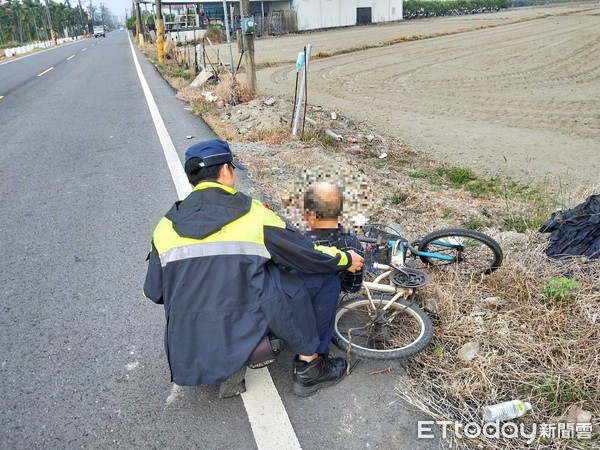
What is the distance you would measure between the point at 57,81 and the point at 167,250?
16023 millimetres

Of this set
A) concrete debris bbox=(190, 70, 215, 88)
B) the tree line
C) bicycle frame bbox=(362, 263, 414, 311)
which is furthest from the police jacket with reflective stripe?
the tree line

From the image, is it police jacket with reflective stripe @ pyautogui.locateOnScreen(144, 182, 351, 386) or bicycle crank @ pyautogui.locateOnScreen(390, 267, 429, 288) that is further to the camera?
bicycle crank @ pyautogui.locateOnScreen(390, 267, 429, 288)

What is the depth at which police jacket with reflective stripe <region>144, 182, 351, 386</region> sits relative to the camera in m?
2.14

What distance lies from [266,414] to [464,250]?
2116 millimetres

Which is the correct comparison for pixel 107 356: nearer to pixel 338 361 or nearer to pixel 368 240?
pixel 338 361

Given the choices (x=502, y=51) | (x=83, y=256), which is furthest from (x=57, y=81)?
(x=502, y=51)

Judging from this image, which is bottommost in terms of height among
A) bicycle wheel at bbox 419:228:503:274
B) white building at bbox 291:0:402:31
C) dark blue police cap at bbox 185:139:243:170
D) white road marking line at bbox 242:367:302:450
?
white road marking line at bbox 242:367:302:450

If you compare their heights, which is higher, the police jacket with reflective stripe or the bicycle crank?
the police jacket with reflective stripe

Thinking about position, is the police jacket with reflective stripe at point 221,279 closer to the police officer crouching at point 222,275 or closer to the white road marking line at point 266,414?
the police officer crouching at point 222,275

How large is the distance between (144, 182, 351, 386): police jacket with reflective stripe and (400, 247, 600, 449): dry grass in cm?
82

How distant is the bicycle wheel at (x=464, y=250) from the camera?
3.46m

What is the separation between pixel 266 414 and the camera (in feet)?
7.70

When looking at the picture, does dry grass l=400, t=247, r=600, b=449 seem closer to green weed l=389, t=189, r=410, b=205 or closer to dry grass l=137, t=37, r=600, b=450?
dry grass l=137, t=37, r=600, b=450

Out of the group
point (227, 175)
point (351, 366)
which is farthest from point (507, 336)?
point (227, 175)
